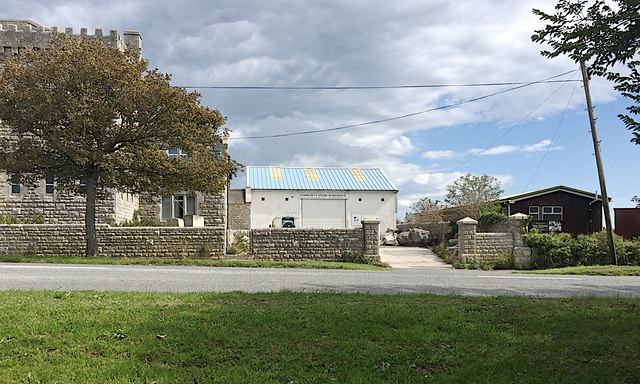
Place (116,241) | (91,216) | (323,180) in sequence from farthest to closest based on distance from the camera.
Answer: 1. (323,180)
2. (116,241)
3. (91,216)

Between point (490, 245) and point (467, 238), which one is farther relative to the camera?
point (490, 245)

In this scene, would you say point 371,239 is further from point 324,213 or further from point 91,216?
point 324,213

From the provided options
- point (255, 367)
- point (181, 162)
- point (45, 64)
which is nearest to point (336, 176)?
point (181, 162)

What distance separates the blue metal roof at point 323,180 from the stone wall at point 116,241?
16720 millimetres

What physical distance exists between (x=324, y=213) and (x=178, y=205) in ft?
42.8

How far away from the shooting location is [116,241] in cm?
2206

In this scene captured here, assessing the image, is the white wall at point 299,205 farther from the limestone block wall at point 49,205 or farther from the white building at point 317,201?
the limestone block wall at point 49,205

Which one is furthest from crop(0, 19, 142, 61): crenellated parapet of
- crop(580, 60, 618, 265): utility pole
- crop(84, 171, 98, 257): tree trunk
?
crop(580, 60, 618, 265): utility pole

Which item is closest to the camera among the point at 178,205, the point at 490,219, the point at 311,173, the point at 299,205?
the point at 490,219

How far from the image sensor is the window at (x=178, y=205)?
29.8 metres

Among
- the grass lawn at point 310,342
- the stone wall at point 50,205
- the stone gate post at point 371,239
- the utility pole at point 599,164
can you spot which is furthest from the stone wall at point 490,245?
the stone wall at point 50,205

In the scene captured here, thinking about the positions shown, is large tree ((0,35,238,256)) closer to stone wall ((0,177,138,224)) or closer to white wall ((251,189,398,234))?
stone wall ((0,177,138,224))

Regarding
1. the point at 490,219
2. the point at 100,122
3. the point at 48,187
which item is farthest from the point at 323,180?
the point at 100,122

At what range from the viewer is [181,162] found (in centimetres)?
2038
